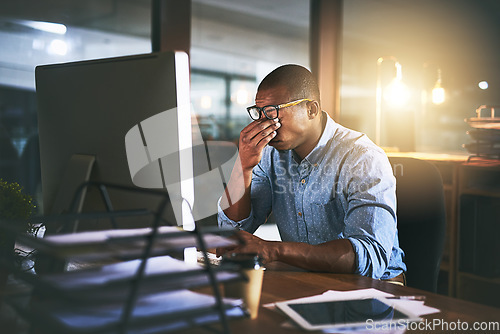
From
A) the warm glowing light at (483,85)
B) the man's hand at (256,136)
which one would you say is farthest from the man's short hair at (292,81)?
the warm glowing light at (483,85)

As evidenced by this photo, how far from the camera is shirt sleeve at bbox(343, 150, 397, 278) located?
129 centimetres

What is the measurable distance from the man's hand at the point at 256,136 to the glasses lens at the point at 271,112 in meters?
0.01

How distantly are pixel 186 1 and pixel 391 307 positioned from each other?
7.52 feet

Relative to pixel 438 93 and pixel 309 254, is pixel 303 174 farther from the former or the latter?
pixel 438 93

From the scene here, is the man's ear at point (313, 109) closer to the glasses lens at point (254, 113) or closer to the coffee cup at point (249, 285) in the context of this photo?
the glasses lens at point (254, 113)

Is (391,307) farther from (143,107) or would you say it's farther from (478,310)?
(143,107)

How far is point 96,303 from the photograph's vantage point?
555mm

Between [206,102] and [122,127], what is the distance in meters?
3.27

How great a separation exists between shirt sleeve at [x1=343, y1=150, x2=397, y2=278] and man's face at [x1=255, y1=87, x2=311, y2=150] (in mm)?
244

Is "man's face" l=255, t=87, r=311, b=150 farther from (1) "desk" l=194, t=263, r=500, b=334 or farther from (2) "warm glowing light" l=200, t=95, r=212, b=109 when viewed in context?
(2) "warm glowing light" l=200, t=95, r=212, b=109

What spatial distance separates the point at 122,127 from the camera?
0.97 meters

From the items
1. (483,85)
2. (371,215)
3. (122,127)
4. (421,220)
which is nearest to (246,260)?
(122,127)

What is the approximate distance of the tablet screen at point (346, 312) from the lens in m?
0.81

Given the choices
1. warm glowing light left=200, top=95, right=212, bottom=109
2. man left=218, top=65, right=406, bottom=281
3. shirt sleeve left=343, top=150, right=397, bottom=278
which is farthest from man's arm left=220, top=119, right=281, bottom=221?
warm glowing light left=200, top=95, right=212, bottom=109
